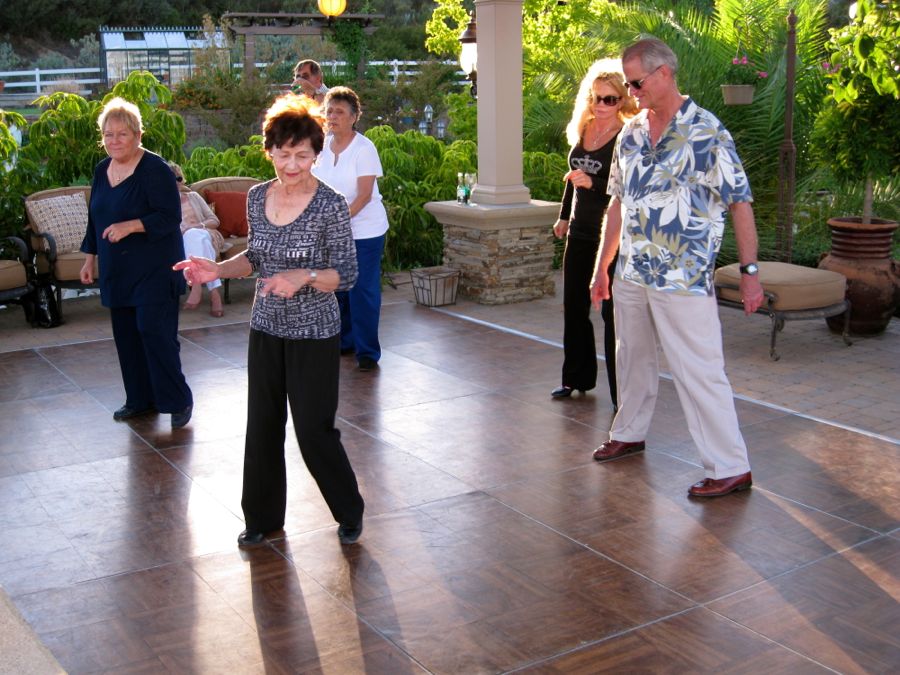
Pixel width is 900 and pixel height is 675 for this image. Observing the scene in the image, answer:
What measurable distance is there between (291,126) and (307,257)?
47cm

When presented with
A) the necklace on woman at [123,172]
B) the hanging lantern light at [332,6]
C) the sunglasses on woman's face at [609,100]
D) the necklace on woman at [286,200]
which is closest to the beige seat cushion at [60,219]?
the necklace on woman at [123,172]

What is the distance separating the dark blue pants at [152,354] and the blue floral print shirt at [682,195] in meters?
2.49

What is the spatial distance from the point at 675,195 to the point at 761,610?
1.71 metres

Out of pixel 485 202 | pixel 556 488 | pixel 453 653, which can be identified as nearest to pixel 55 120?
pixel 485 202

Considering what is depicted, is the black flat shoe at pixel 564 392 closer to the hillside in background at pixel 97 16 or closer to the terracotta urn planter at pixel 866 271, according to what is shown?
the terracotta urn planter at pixel 866 271

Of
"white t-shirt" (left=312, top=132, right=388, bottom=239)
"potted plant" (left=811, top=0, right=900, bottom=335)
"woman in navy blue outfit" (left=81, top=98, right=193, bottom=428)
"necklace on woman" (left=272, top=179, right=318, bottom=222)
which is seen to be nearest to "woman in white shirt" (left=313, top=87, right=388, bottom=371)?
"white t-shirt" (left=312, top=132, right=388, bottom=239)

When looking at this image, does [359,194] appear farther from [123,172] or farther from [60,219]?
[60,219]

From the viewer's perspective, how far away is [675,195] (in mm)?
4625

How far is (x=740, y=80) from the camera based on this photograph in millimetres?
10617

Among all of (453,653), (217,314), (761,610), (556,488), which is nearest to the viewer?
(453,653)

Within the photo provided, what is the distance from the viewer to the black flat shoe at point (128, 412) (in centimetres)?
609

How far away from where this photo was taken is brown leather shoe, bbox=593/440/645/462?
5.35 meters

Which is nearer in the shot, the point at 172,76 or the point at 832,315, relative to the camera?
the point at 832,315

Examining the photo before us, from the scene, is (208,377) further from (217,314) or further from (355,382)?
(217,314)
